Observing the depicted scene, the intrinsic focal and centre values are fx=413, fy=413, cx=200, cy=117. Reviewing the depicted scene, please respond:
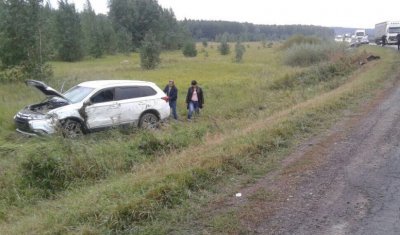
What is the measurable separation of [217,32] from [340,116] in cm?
14913

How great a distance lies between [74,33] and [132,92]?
50.8 meters

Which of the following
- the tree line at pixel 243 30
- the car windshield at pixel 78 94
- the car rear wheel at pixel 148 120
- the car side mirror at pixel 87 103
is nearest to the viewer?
the car side mirror at pixel 87 103

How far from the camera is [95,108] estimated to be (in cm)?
1232

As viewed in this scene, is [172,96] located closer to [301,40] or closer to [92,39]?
[301,40]

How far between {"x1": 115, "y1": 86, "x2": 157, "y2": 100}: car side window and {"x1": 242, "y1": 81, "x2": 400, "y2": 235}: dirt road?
664cm

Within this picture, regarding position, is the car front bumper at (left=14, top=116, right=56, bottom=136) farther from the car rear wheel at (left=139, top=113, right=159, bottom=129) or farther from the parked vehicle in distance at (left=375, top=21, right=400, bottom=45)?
the parked vehicle in distance at (left=375, top=21, right=400, bottom=45)

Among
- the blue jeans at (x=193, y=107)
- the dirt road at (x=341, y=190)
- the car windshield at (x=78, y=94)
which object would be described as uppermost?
the car windshield at (x=78, y=94)

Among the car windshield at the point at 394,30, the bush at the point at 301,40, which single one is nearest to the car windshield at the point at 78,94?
the bush at the point at 301,40

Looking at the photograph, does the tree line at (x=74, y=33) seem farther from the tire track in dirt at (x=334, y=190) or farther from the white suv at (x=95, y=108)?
the tire track in dirt at (x=334, y=190)

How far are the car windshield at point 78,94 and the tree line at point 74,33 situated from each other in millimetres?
11543

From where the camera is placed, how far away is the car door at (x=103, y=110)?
12227mm

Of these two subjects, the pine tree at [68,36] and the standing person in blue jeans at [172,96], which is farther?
the pine tree at [68,36]

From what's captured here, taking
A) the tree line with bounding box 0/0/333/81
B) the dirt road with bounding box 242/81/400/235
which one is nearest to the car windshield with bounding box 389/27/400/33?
the tree line with bounding box 0/0/333/81

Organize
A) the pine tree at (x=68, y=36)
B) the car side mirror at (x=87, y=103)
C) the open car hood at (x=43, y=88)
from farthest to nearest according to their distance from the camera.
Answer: the pine tree at (x=68, y=36) < the car side mirror at (x=87, y=103) < the open car hood at (x=43, y=88)
